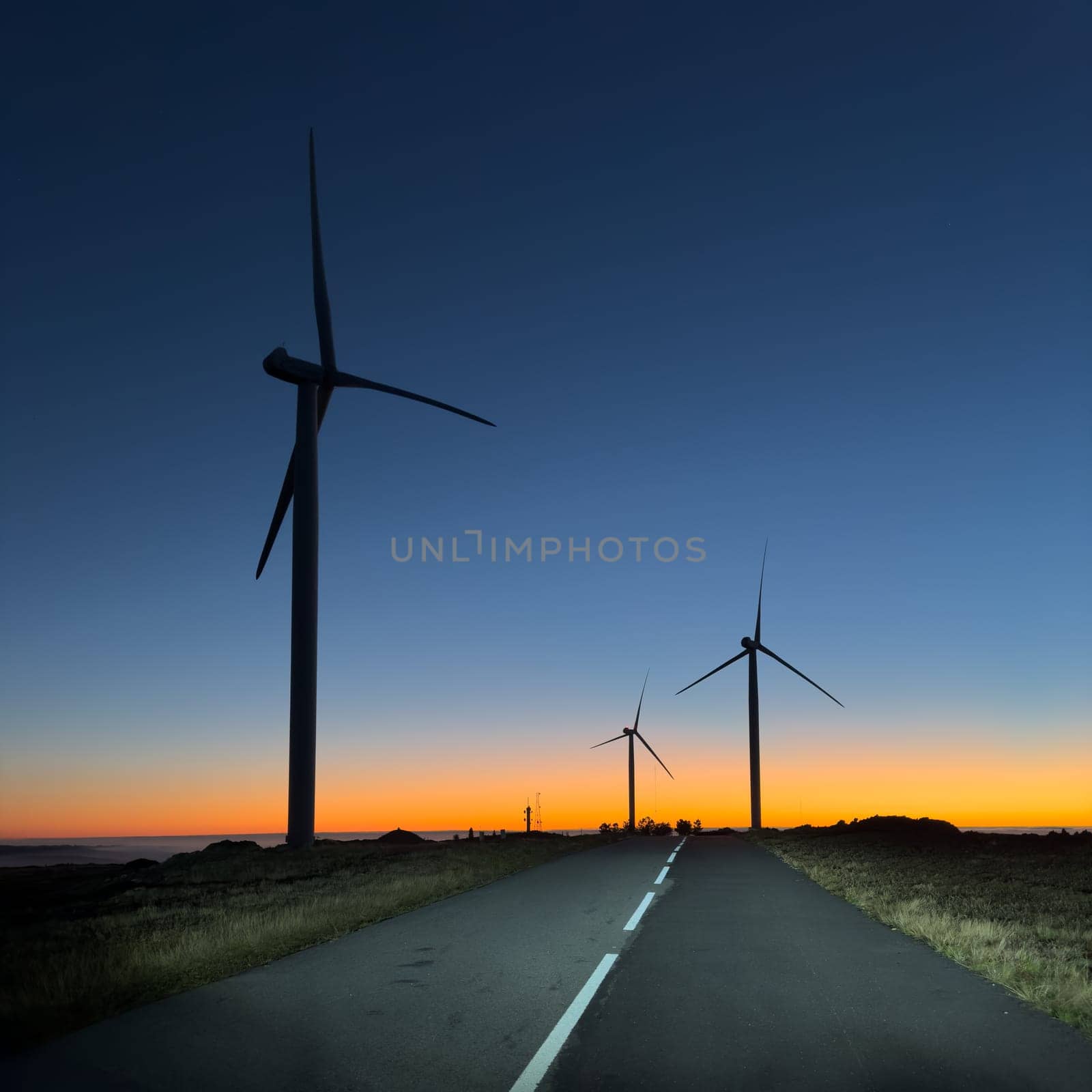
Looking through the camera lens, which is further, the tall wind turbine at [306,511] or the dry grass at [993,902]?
the tall wind turbine at [306,511]

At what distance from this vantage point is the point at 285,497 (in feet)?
126

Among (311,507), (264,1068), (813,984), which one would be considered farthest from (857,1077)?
(311,507)

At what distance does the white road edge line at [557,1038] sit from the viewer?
571 cm

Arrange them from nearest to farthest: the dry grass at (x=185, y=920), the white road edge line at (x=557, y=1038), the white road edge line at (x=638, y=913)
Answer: the white road edge line at (x=557, y=1038), the dry grass at (x=185, y=920), the white road edge line at (x=638, y=913)

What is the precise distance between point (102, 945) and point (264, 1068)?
630 cm

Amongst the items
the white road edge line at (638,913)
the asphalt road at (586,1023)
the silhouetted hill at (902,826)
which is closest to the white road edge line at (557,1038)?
the asphalt road at (586,1023)

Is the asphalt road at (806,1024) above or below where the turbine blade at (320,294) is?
below

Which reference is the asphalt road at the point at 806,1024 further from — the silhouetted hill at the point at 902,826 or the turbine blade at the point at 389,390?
the silhouetted hill at the point at 902,826

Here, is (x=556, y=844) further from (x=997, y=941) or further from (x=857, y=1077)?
(x=857, y=1077)

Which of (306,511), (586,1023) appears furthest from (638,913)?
(306,511)

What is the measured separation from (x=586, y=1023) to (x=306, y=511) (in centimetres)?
2793

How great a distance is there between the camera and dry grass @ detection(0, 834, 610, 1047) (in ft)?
27.4

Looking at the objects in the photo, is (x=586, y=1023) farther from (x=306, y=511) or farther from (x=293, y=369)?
(x=293, y=369)

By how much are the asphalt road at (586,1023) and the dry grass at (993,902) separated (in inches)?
16.9
